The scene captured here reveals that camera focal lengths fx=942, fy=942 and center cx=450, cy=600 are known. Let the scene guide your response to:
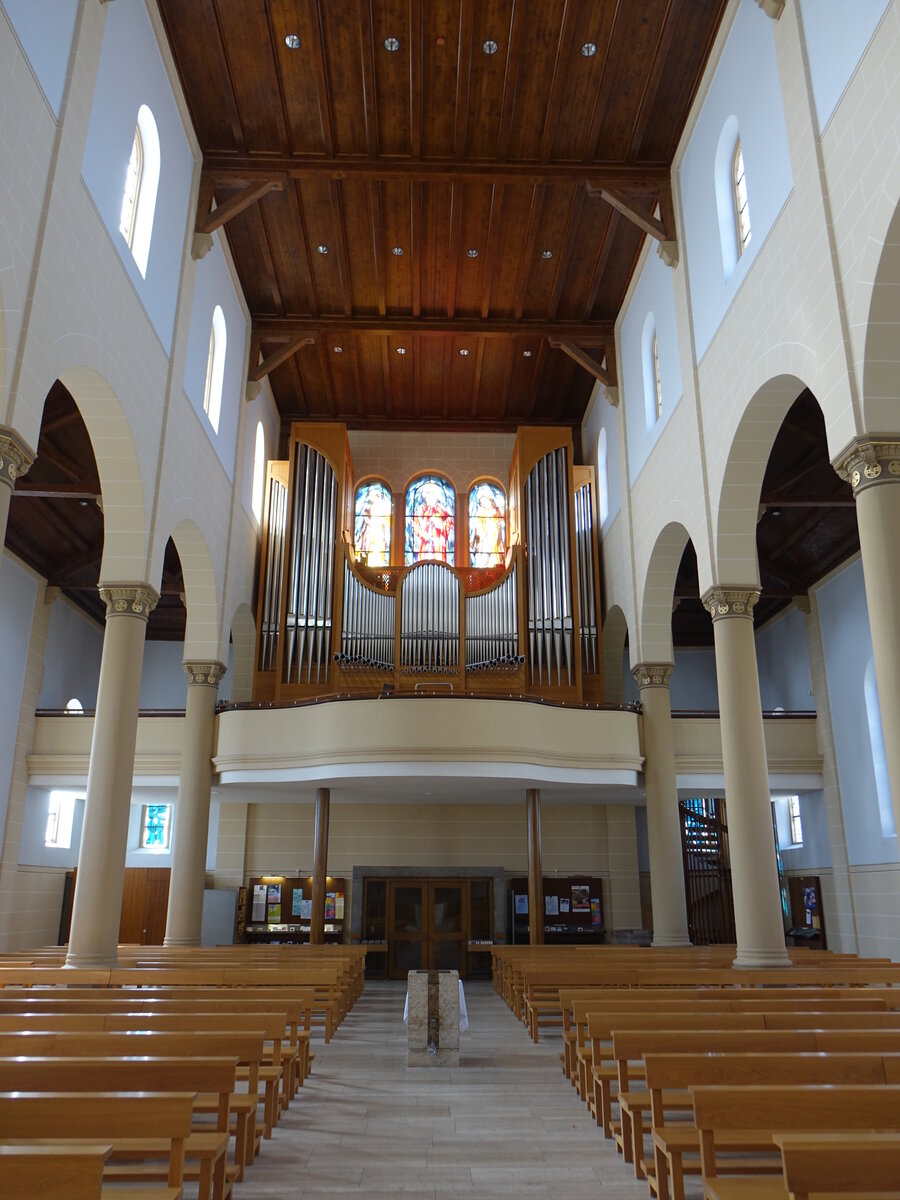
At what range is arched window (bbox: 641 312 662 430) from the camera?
1566 cm

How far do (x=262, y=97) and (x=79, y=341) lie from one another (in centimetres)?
612

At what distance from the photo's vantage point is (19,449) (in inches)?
308

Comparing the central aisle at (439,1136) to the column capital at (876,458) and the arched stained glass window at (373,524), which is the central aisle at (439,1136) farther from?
the arched stained glass window at (373,524)

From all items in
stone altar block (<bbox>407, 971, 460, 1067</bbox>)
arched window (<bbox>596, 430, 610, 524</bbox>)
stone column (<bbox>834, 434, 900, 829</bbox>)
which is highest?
arched window (<bbox>596, 430, 610, 524</bbox>)

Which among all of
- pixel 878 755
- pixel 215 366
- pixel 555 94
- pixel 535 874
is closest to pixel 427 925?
pixel 535 874

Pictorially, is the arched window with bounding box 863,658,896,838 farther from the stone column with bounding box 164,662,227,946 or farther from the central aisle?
the stone column with bounding box 164,662,227,946

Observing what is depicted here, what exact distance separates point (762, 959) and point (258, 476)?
43.3 feet

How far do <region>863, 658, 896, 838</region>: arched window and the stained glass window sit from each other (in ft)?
47.2

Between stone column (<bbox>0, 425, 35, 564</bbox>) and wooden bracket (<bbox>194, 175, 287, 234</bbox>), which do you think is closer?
stone column (<bbox>0, 425, 35, 564</bbox>)

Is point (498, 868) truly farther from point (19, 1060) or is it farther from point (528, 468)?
point (19, 1060)

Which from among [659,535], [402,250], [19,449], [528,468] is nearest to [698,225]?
[659,535]

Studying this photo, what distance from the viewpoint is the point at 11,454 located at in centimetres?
774

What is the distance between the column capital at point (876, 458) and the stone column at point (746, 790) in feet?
13.3

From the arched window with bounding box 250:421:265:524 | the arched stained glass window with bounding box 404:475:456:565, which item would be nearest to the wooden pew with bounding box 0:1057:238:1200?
the arched window with bounding box 250:421:265:524
